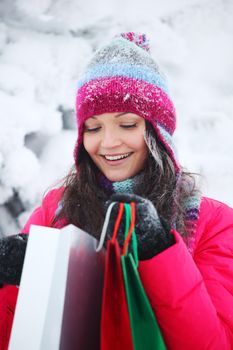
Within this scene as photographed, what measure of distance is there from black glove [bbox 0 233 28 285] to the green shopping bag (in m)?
0.31

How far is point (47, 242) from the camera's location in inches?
20.2

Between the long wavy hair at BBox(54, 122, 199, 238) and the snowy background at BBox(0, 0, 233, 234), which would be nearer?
the long wavy hair at BBox(54, 122, 199, 238)

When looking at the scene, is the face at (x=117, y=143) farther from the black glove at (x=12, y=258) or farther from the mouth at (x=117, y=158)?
the black glove at (x=12, y=258)

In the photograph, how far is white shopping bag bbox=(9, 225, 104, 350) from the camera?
474 mm

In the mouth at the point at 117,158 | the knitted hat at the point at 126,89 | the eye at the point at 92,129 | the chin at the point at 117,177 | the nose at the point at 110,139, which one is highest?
the knitted hat at the point at 126,89

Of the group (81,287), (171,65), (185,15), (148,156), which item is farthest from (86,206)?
(185,15)

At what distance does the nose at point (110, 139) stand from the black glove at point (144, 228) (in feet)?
1.34

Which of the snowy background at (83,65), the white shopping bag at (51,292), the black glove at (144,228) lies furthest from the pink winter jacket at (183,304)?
the snowy background at (83,65)

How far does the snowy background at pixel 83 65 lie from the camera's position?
1652mm

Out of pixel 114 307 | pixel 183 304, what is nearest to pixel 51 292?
pixel 114 307

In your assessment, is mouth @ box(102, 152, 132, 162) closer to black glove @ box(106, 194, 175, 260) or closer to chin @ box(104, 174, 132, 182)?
chin @ box(104, 174, 132, 182)

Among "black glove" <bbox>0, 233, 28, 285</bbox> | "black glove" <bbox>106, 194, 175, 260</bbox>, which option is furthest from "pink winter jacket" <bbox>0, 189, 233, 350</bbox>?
"black glove" <bbox>0, 233, 28, 285</bbox>

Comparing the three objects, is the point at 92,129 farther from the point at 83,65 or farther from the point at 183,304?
the point at 83,65

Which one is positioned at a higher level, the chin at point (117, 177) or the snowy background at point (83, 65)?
the snowy background at point (83, 65)
